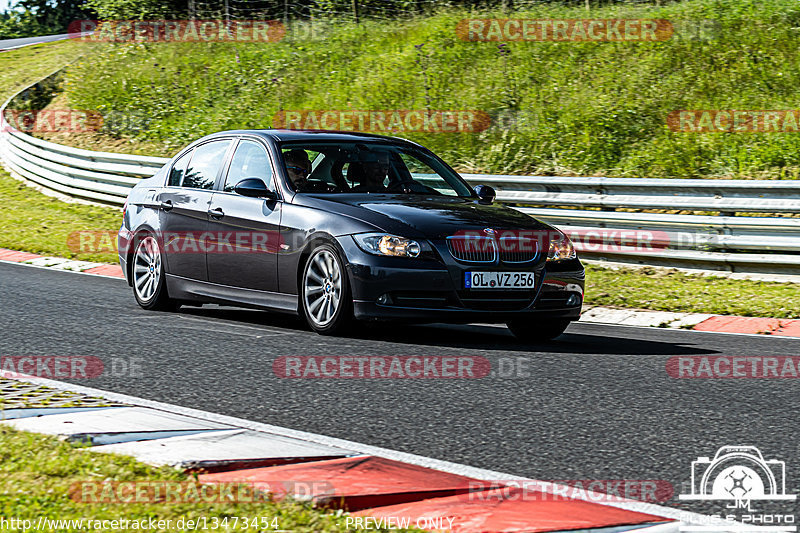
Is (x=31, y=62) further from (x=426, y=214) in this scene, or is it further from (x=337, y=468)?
(x=337, y=468)

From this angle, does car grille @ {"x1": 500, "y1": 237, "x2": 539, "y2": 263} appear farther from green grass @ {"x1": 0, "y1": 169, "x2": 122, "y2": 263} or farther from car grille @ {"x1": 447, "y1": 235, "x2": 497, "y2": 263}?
green grass @ {"x1": 0, "y1": 169, "x2": 122, "y2": 263}

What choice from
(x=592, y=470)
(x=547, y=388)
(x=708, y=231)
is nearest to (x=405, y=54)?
(x=708, y=231)

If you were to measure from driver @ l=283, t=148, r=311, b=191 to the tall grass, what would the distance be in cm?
808

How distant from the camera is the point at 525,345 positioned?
8234mm

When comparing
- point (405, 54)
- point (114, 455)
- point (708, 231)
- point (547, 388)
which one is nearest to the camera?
point (114, 455)

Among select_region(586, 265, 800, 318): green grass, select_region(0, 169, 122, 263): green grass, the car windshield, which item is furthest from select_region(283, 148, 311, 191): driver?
select_region(0, 169, 122, 263): green grass

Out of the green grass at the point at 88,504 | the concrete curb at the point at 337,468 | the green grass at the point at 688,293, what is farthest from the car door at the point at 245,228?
the green grass at the point at 88,504

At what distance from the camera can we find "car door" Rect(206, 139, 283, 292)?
28.3ft

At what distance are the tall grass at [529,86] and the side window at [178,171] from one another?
7826 millimetres

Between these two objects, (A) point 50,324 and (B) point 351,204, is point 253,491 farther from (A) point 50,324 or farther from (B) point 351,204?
(A) point 50,324

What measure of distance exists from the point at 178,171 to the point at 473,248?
133 inches

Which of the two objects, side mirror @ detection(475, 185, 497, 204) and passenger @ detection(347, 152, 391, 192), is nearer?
passenger @ detection(347, 152, 391, 192)

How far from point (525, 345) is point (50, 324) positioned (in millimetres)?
3710

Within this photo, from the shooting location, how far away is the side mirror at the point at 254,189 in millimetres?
8617
